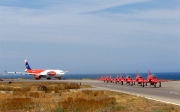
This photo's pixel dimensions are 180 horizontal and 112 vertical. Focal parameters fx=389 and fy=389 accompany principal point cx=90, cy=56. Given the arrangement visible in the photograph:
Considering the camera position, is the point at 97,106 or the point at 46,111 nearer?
the point at 46,111

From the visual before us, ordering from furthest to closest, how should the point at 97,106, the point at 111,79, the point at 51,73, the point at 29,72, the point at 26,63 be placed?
the point at 26,63 → the point at 29,72 → the point at 51,73 → the point at 111,79 → the point at 97,106

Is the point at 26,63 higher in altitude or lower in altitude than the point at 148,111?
higher

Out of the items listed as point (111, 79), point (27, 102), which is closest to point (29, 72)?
point (111, 79)

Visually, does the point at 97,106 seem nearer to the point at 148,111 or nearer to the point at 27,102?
the point at 148,111

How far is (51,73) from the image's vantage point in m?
110

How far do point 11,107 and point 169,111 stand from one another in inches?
330

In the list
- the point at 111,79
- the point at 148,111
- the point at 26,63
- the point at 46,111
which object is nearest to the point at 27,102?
the point at 46,111

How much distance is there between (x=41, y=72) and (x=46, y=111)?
323 feet

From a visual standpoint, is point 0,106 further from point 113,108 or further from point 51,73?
point 51,73

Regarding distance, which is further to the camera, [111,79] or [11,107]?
[111,79]

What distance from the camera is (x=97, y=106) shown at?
2011 centimetres

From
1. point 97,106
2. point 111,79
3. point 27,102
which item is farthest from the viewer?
point 111,79

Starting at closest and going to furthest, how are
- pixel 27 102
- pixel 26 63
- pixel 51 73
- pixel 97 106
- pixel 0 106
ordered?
1. pixel 97 106
2. pixel 0 106
3. pixel 27 102
4. pixel 51 73
5. pixel 26 63

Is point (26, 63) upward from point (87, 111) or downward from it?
upward
